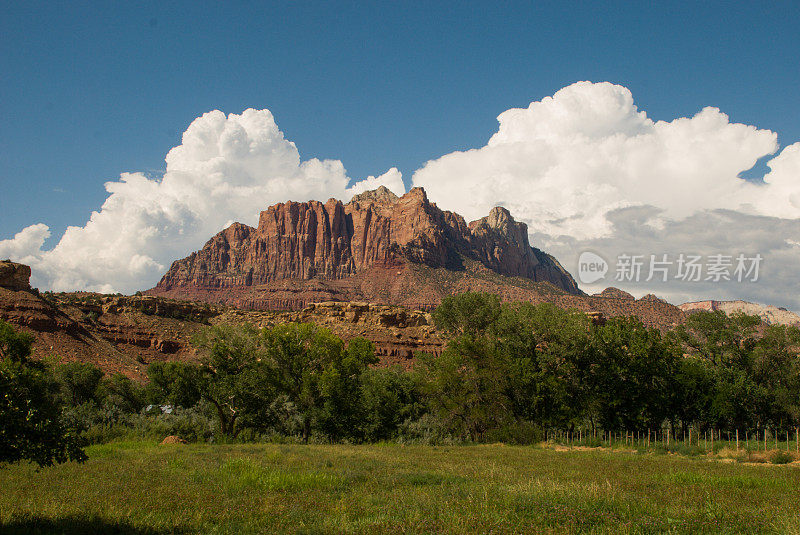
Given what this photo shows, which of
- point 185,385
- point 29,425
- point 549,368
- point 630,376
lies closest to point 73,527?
point 29,425

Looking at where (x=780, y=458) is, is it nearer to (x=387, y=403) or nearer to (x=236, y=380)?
(x=387, y=403)

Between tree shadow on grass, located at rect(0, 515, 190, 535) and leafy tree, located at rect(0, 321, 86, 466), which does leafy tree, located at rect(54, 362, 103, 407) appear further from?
leafy tree, located at rect(0, 321, 86, 466)

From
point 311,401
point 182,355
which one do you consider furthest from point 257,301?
point 311,401

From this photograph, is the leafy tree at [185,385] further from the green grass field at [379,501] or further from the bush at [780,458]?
the bush at [780,458]

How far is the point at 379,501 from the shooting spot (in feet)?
30.7

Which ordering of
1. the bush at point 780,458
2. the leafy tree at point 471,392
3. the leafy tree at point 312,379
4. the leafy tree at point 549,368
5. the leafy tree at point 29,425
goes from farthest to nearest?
the leafy tree at point 549,368 < the leafy tree at point 471,392 < the leafy tree at point 312,379 < the bush at point 780,458 < the leafy tree at point 29,425

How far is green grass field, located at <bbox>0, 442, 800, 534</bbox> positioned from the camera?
291 inches

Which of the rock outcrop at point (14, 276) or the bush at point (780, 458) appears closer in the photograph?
the bush at point (780, 458)

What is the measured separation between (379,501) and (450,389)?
25056 millimetres

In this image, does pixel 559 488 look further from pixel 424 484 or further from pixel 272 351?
pixel 272 351

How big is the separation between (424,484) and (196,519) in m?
5.71

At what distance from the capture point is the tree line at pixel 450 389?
104 ft

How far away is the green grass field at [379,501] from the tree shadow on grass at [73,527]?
3 cm

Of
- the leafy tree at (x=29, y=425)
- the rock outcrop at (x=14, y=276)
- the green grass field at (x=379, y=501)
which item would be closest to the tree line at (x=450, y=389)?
the green grass field at (x=379, y=501)
